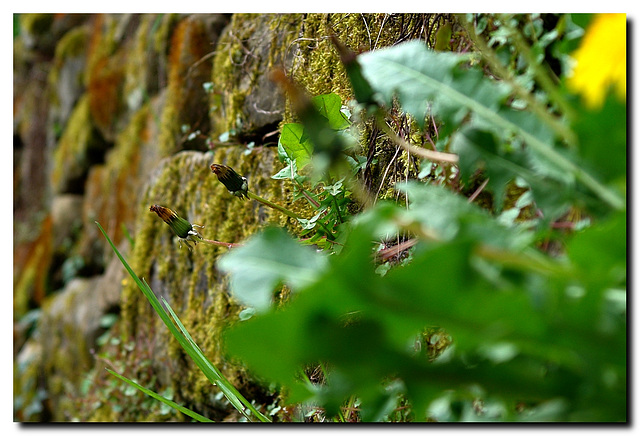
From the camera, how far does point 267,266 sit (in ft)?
1.36

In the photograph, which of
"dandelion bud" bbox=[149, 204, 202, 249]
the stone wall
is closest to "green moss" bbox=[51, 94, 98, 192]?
the stone wall

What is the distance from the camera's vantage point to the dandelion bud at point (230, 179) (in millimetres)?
848

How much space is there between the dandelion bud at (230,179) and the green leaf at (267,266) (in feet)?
1.45

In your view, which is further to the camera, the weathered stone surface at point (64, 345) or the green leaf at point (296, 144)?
the weathered stone surface at point (64, 345)

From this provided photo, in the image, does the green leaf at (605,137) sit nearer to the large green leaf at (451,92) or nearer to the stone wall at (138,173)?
the large green leaf at (451,92)

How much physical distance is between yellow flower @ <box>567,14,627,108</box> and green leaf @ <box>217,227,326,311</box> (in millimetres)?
252

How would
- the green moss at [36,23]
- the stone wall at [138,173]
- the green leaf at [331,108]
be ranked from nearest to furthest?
the green leaf at [331,108], the stone wall at [138,173], the green moss at [36,23]

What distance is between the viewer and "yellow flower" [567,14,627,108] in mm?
416

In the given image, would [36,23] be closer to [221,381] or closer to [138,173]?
[138,173]

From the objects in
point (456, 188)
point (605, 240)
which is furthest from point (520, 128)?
point (456, 188)

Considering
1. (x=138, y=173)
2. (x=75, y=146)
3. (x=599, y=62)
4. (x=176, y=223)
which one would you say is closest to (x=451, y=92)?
(x=599, y=62)

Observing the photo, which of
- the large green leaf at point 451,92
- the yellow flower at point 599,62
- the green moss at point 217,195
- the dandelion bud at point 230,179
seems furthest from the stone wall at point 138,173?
the yellow flower at point 599,62

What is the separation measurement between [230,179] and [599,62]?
0.57 metres

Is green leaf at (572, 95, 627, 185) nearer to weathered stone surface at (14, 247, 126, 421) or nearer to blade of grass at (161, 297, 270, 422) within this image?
blade of grass at (161, 297, 270, 422)
